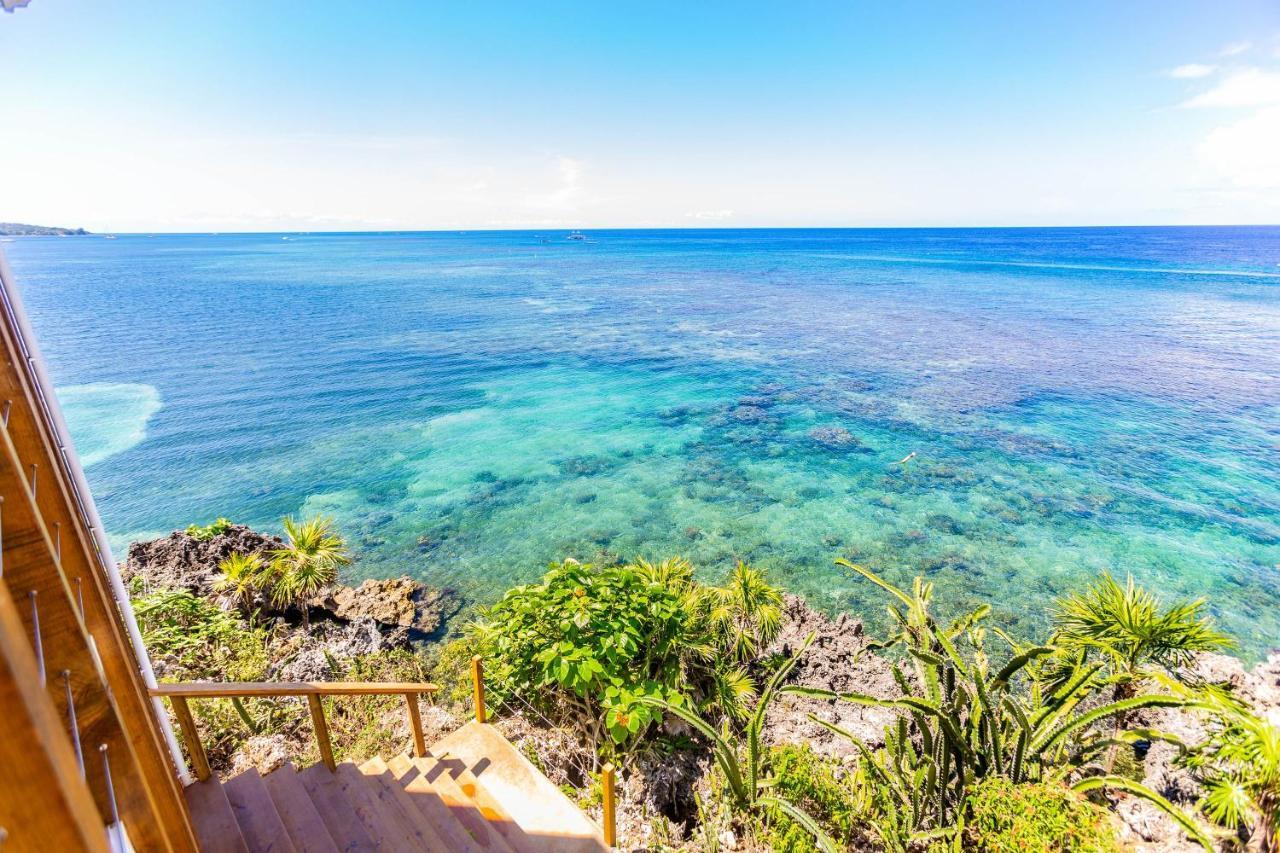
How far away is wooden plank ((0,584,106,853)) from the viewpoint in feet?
2.73

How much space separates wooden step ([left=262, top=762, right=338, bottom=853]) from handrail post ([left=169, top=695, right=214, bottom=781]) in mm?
512

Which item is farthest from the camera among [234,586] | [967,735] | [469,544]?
[469,544]

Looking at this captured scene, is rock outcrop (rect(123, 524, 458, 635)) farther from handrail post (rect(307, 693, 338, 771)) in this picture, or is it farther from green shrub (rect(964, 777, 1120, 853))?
green shrub (rect(964, 777, 1120, 853))

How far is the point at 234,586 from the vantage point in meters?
10.9

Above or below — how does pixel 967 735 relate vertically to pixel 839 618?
above

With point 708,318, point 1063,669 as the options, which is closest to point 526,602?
point 1063,669

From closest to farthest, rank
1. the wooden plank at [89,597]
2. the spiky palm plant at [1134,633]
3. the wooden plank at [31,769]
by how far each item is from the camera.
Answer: the wooden plank at [31,769], the wooden plank at [89,597], the spiky palm plant at [1134,633]

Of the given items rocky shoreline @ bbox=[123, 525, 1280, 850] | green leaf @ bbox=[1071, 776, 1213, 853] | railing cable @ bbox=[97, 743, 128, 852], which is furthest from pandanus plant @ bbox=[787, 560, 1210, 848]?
railing cable @ bbox=[97, 743, 128, 852]

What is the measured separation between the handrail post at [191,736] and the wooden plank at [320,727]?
0.84m

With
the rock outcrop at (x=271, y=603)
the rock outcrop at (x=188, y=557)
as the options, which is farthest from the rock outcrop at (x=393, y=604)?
the rock outcrop at (x=188, y=557)

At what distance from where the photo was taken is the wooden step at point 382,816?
4.85 m

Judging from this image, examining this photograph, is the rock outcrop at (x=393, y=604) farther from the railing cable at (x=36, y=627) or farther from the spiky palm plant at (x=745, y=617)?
the railing cable at (x=36, y=627)

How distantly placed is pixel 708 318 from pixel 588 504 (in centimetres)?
3070

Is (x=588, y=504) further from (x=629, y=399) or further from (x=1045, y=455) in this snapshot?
(x=1045, y=455)
